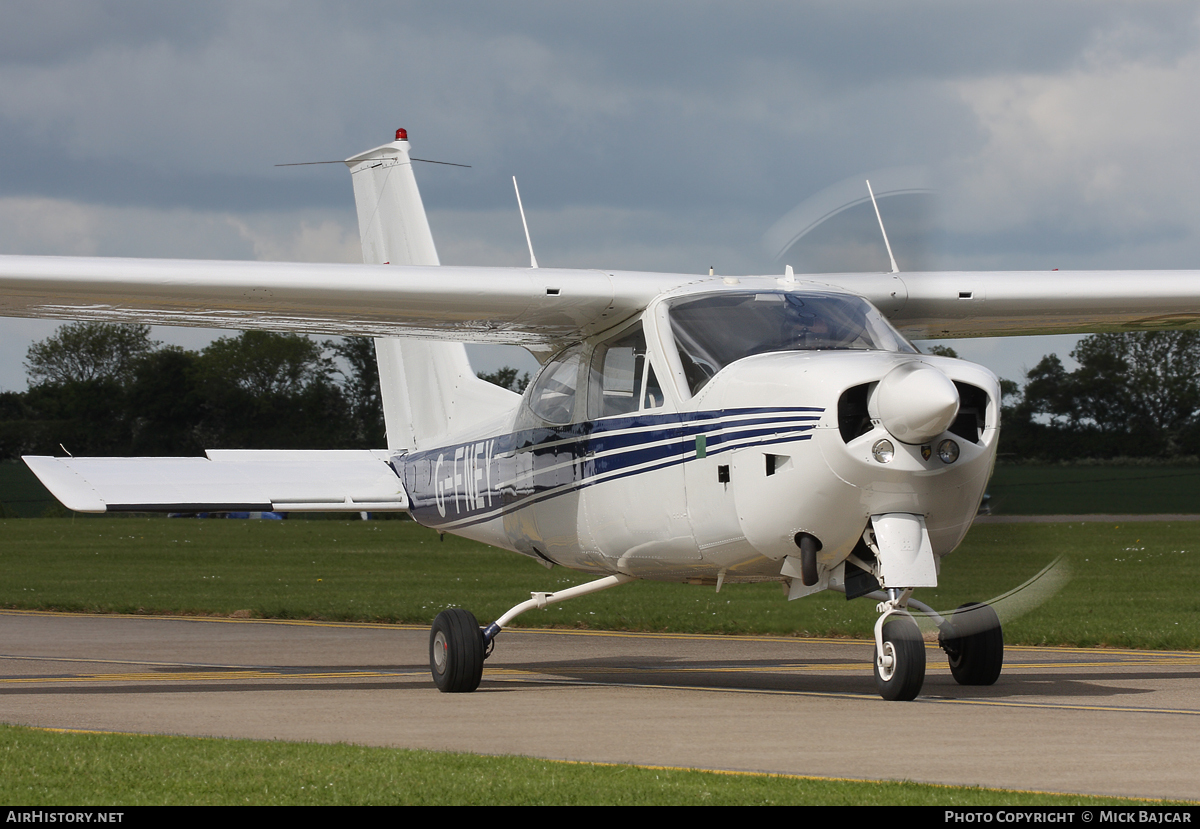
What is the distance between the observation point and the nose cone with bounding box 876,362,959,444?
26.0 feet

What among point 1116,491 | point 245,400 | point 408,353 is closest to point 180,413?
point 245,400

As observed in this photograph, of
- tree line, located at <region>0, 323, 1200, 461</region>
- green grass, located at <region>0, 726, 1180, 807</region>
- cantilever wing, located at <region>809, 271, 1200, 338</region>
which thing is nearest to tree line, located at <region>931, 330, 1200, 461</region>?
tree line, located at <region>0, 323, 1200, 461</region>

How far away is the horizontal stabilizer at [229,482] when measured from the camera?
40.7 feet

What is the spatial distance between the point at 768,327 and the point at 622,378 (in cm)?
144

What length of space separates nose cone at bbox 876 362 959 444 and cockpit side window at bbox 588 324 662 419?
222 cm

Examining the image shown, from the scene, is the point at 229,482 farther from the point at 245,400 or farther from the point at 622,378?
the point at 245,400

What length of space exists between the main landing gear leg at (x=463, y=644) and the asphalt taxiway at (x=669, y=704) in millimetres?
221

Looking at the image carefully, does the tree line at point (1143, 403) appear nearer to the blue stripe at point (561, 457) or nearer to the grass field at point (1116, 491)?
the grass field at point (1116, 491)

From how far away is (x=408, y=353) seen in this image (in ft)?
50.6

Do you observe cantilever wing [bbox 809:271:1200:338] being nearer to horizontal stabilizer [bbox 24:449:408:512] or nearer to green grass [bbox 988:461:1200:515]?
horizontal stabilizer [bbox 24:449:408:512]

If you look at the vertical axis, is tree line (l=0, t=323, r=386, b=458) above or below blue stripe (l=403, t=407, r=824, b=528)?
above

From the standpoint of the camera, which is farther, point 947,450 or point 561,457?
point 561,457

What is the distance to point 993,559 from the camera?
9.46m

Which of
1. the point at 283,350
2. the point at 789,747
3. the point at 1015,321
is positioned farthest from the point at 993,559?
the point at 283,350
